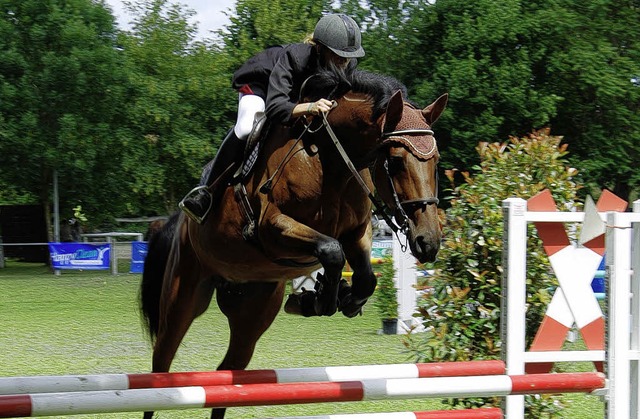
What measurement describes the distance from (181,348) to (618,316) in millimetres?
5580

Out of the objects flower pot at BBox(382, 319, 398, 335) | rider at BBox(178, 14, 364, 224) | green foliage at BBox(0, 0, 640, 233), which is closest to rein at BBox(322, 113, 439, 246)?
rider at BBox(178, 14, 364, 224)

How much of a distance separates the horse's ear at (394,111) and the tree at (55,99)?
20.8 meters

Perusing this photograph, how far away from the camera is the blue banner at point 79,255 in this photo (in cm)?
1948

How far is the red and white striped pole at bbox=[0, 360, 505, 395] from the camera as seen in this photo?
318 centimetres

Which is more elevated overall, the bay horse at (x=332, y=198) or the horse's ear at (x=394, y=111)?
the horse's ear at (x=394, y=111)

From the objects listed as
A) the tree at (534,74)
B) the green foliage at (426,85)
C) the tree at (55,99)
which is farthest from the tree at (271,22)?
the tree at (55,99)

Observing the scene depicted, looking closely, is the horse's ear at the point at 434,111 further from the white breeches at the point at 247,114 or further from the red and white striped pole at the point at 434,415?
the red and white striped pole at the point at 434,415

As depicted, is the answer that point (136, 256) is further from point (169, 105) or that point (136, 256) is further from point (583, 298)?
point (583, 298)

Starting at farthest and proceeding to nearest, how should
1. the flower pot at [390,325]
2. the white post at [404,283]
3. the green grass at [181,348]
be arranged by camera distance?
1. the flower pot at [390,325]
2. the white post at [404,283]
3. the green grass at [181,348]

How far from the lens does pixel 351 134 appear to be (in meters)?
3.96

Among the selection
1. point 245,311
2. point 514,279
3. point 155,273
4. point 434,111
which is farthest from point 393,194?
point 155,273

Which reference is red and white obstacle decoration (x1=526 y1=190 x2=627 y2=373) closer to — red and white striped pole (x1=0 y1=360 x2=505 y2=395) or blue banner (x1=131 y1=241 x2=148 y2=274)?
red and white striped pole (x1=0 y1=360 x2=505 y2=395)

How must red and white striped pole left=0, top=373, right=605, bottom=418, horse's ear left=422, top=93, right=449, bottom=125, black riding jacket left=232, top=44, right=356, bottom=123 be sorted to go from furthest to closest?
black riding jacket left=232, top=44, right=356, bottom=123, horse's ear left=422, top=93, right=449, bottom=125, red and white striped pole left=0, top=373, right=605, bottom=418

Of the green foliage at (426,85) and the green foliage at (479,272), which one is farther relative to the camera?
the green foliage at (426,85)
